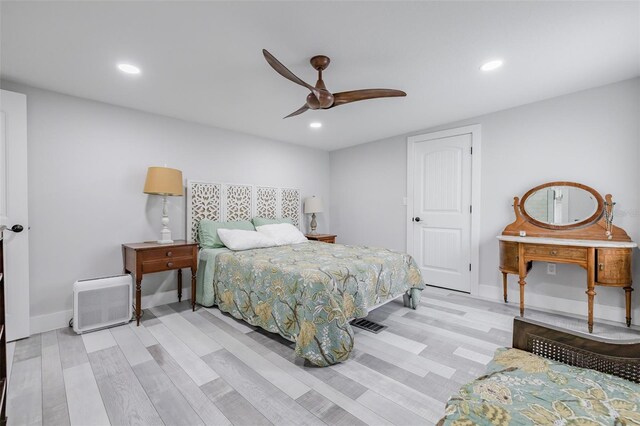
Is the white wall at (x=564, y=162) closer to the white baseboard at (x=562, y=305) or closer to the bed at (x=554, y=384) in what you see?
the white baseboard at (x=562, y=305)

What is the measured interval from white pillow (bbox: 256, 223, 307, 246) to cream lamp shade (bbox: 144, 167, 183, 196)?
118 centimetres

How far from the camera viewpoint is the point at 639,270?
262 centimetres

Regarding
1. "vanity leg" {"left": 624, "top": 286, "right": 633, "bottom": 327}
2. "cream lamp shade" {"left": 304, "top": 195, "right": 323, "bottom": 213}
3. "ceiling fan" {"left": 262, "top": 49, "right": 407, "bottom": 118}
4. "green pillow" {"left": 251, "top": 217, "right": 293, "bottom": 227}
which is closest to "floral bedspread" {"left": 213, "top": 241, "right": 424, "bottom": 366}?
"green pillow" {"left": 251, "top": 217, "right": 293, "bottom": 227}

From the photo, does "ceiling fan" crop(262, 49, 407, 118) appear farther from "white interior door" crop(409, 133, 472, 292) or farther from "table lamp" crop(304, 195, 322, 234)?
"table lamp" crop(304, 195, 322, 234)

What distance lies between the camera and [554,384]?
93 centimetres

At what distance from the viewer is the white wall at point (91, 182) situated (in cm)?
262

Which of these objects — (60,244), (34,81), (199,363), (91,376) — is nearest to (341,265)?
(199,363)

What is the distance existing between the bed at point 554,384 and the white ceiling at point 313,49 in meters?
1.78

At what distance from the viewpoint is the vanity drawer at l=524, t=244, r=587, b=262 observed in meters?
2.53

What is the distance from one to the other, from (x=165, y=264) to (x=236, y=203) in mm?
1365

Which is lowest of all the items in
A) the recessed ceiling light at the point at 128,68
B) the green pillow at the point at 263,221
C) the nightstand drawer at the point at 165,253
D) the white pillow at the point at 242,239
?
the nightstand drawer at the point at 165,253

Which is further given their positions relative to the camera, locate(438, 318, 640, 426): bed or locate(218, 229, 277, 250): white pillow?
locate(218, 229, 277, 250): white pillow

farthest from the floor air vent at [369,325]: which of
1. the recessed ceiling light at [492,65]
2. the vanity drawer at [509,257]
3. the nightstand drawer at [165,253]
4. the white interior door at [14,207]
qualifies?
the white interior door at [14,207]

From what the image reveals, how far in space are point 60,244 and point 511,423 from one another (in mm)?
3593
